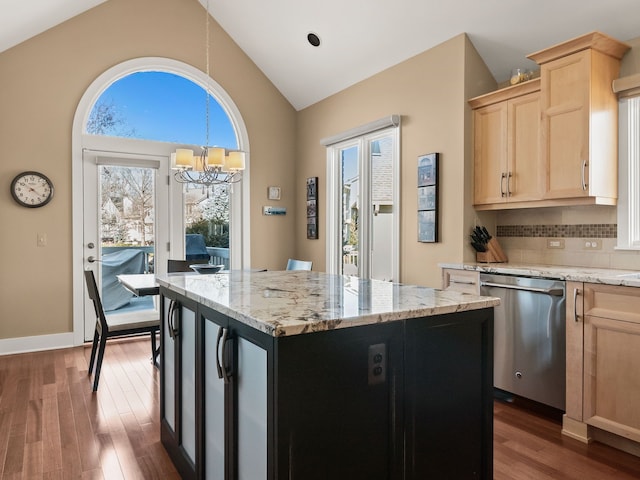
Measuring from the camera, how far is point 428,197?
13.0 feet

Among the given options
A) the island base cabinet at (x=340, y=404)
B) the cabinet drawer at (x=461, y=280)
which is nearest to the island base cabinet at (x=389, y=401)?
the island base cabinet at (x=340, y=404)

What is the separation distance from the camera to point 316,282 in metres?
2.33

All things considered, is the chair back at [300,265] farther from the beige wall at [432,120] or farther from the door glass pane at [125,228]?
the door glass pane at [125,228]

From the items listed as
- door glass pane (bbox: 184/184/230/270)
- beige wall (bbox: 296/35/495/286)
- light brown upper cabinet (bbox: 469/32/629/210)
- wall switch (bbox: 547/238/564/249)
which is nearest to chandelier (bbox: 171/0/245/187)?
door glass pane (bbox: 184/184/230/270)

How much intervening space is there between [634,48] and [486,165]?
120cm

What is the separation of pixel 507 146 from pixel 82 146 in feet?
13.4

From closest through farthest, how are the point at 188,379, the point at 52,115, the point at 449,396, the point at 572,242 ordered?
1. the point at 449,396
2. the point at 188,379
3. the point at 572,242
4. the point at 52,115

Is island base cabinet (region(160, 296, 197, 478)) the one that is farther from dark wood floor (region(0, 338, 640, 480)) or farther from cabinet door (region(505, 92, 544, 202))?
cabinet door (region(505, 92, 544, 202))

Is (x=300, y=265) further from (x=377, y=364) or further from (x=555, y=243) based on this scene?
(x=377, y=364)

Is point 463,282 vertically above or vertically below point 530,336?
above

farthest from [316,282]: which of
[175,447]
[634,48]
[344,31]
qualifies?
[344,31]

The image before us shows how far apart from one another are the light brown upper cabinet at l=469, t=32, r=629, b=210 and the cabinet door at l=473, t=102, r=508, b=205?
0.04ft

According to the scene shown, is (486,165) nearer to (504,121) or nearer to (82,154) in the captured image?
(504,121)

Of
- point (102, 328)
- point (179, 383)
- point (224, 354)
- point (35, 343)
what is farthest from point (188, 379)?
point (35, 343)
